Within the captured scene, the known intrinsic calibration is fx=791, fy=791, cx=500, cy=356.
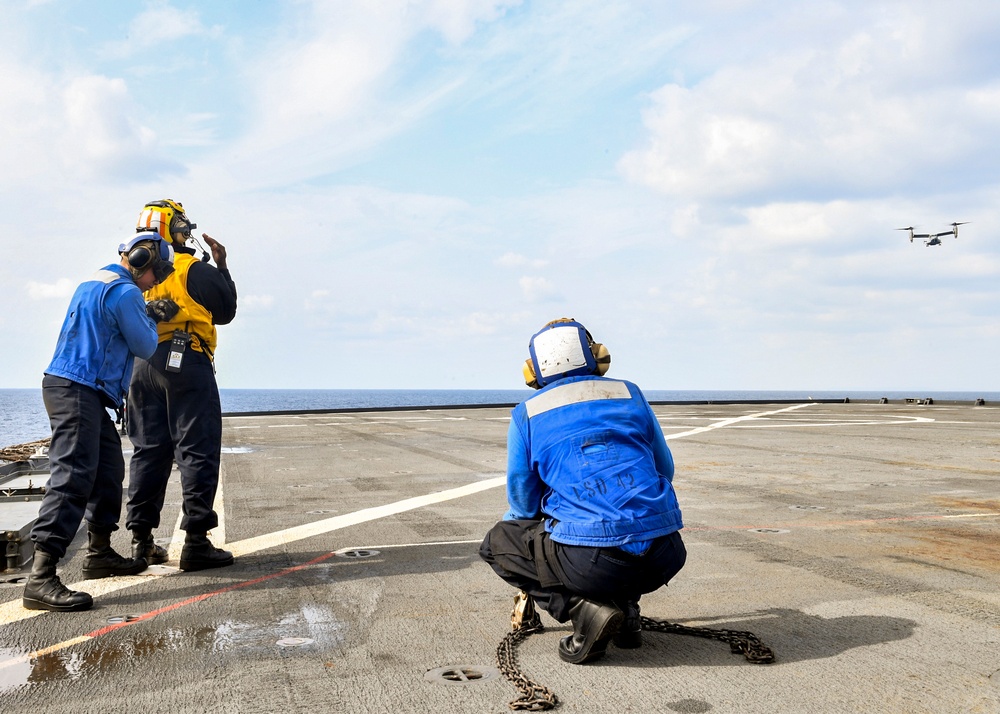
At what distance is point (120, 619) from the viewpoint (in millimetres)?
4055

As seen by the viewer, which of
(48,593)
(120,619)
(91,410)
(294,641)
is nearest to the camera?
(294,641)

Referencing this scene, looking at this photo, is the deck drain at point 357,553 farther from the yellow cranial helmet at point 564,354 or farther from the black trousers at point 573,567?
the yellow cranial helmet at point 564,354

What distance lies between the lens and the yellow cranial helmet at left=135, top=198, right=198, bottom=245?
212 inches

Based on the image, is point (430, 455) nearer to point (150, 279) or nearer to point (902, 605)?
point (150, 279)

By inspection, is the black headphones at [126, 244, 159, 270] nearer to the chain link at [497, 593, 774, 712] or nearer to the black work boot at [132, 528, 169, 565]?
the black work boot at [132, 528, 169, 565]

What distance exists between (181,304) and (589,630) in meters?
3.51

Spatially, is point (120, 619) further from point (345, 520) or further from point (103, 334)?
point (345, 520)

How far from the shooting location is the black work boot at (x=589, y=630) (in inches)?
131

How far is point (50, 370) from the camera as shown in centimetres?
452

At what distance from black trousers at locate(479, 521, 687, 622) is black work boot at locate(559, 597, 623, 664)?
0.06 meters

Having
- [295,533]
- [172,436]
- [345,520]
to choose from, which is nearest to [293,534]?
[295,533]

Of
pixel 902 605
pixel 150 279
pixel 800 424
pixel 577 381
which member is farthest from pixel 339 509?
pixel 800 424

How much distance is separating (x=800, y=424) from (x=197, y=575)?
1808 cm

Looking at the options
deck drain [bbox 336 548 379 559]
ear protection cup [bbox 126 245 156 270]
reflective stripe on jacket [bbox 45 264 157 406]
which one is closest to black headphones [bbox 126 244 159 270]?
ear protection cup [bbox 126 245 156 270]
